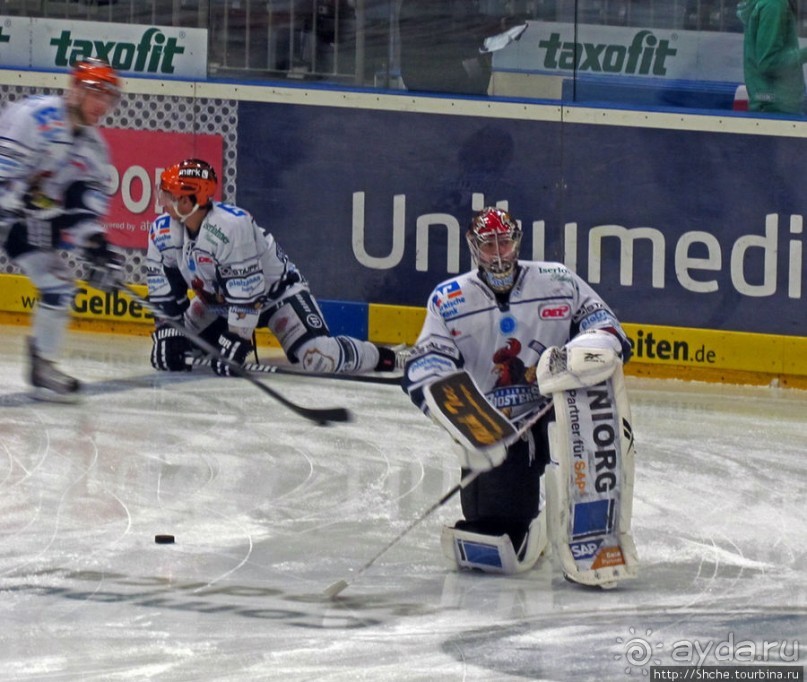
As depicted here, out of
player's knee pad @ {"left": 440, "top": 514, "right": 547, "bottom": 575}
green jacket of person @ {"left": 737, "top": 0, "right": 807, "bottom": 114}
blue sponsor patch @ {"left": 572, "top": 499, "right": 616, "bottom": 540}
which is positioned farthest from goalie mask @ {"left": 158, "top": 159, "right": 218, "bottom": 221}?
blue sponsor patch @ {"left": 572, "top": 499, "right": 616, "bottom": 540}

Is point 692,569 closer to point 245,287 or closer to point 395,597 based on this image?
point 395,597

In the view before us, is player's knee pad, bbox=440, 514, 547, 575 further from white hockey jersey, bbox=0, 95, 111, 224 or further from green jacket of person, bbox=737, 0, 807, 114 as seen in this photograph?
green jacket of person, bbox=737, 0, 807, 114

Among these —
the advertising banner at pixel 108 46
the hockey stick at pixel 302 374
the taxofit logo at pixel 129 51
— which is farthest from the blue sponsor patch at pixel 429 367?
the taxofit logo at pixel 129 51

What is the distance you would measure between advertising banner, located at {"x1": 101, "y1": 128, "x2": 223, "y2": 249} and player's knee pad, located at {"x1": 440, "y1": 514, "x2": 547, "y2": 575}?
14.6 ft

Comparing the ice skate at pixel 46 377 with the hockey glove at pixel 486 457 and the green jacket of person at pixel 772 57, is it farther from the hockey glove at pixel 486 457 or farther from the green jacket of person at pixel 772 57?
the green jacket of person at pixel 772 57

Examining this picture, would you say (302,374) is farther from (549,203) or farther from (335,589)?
(335,589)

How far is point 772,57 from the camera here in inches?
338

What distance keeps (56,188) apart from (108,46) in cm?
296

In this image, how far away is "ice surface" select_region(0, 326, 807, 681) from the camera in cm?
446

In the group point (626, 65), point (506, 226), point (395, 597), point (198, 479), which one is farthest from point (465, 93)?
point (395, 597)

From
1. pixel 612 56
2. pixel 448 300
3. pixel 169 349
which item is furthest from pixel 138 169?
pixel 448 300

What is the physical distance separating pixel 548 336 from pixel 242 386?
3255 millimetres

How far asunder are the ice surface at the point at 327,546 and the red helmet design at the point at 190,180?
0.95 meters

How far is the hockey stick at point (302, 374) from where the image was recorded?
8273 mm
